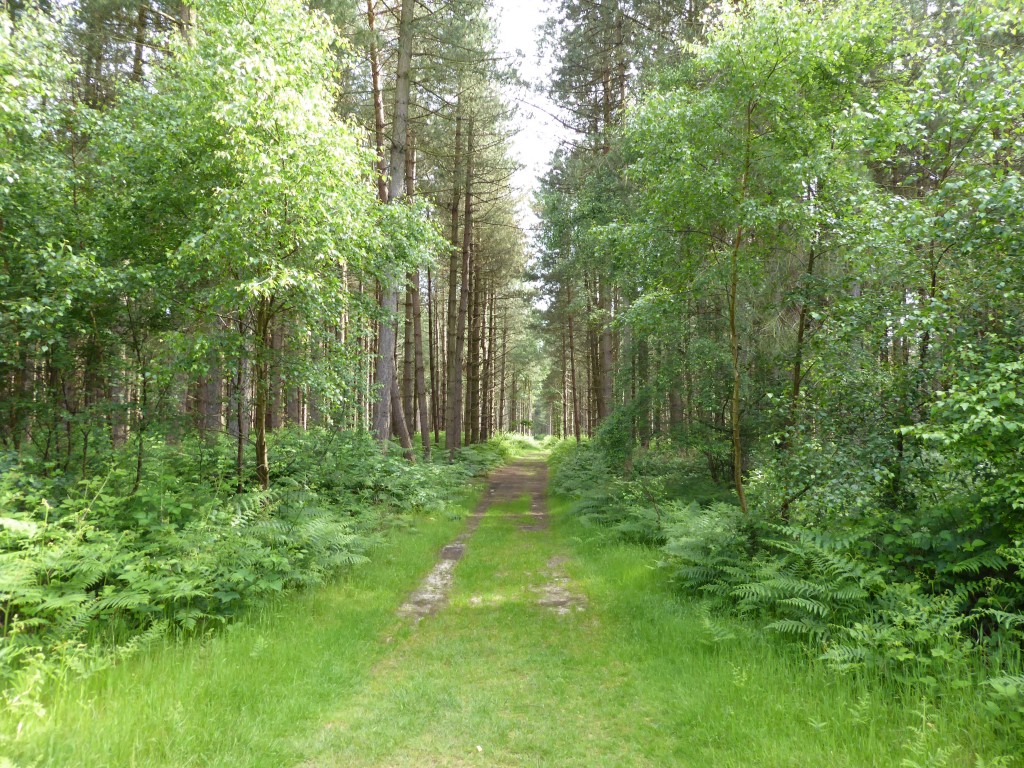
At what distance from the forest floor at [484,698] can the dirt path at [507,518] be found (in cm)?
14

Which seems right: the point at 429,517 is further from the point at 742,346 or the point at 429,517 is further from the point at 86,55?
the point at 86,55

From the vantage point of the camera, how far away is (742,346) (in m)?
10.5

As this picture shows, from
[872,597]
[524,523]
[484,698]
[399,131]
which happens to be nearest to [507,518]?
[524,523]

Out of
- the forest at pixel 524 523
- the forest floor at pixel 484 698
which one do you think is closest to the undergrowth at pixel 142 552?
the forest at pixel 524 523

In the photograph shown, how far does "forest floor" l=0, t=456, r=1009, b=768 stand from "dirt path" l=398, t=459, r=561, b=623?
0.14m

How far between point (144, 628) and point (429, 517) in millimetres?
6990

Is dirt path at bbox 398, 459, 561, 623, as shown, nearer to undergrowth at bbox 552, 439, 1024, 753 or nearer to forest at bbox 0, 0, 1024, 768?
forest at bbox 0, 0, 1024, 768

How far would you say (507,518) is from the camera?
12734 millimetres

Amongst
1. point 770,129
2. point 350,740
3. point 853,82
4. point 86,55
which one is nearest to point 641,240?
point 770,129

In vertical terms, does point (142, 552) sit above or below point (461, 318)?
below

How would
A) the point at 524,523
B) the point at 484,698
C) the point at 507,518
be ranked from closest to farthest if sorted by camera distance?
1. the point at 484,698
2. the point at 524,523
3. the point at 507,518

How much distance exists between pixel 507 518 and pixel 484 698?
8.37 metres

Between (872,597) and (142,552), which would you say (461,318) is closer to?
(142,552)

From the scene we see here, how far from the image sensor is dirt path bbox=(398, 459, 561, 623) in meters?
6.79
